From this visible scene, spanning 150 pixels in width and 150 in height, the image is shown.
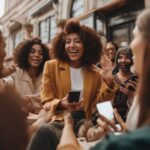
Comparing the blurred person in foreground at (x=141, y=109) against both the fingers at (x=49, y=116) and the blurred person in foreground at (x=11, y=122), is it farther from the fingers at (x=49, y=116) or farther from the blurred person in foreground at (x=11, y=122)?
the fingers at (x=49, y=116)

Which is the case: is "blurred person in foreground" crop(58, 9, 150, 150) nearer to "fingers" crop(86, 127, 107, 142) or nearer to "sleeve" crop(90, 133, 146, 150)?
"sleeve" crop(90, 133, 146, 150)

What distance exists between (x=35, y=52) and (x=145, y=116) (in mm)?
3126

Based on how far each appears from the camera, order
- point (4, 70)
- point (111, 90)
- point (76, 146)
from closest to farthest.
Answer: point (76, 146), point (111, 90), point (4, 70)

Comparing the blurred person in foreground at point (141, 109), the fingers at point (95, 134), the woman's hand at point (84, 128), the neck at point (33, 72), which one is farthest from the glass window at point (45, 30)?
the blurred person in foreground at point (141, 109)

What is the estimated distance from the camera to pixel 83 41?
118 inches

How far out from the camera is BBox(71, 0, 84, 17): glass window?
11086 mm

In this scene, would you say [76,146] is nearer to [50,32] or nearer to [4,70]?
[4,70]

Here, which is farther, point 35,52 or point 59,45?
point 35,52

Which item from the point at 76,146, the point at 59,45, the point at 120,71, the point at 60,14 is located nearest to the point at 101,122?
the point at 76,146

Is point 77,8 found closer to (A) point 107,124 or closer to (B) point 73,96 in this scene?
(B) point 73,96

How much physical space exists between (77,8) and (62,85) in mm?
8980

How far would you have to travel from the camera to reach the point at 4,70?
10.6 feet

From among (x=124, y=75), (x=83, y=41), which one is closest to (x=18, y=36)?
(x=124, y=75)

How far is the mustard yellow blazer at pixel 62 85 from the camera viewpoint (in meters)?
2.76
